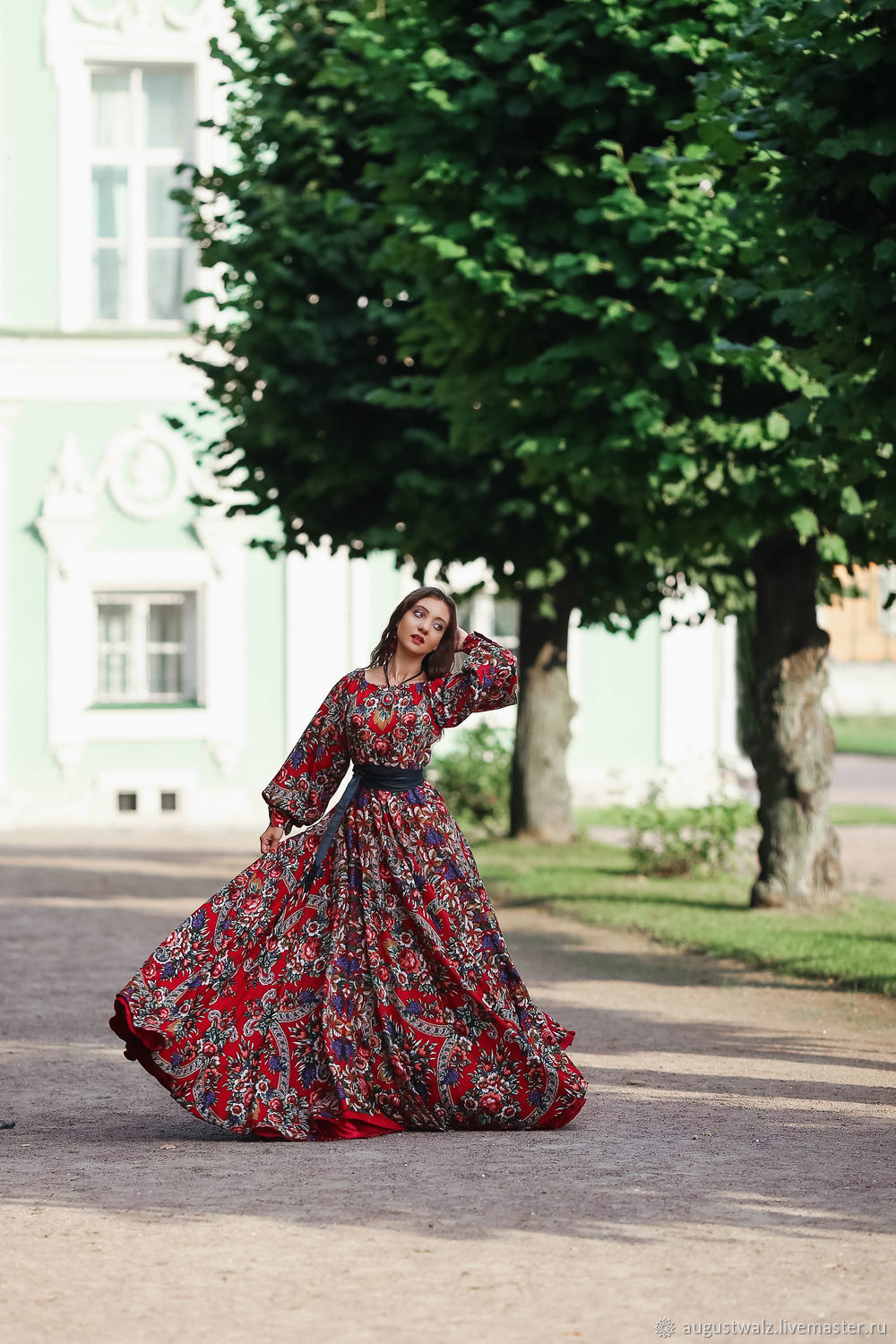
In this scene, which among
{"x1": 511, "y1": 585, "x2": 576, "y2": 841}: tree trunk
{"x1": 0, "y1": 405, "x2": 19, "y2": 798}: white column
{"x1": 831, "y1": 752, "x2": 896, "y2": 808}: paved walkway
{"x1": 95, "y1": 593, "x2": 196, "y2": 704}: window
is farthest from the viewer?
{"x1": 831, "y1": 752, "x2": 896, "y2": 808}: paved walkway

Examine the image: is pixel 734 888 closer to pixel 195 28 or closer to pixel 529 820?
pixel 529 820

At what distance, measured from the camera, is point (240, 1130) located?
6020 mm

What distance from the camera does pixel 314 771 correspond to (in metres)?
6.59

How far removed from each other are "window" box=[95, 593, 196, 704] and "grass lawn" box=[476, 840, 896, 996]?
5.69 meters

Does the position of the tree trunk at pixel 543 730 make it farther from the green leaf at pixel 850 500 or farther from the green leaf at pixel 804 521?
the green leaf at pixel 850 500

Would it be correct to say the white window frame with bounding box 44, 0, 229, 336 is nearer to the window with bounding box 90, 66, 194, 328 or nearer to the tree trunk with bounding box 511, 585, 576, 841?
the window with bounding box 90, 66, 194, 328

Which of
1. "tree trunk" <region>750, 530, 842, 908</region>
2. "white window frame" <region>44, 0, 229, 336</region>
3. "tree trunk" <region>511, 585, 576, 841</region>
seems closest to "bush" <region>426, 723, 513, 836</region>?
"tree trunk" <region>511, 585, 576, 841</region>

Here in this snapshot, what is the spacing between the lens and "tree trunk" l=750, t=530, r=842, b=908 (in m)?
12.3

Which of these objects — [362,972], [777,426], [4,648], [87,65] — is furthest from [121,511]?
[362,972]

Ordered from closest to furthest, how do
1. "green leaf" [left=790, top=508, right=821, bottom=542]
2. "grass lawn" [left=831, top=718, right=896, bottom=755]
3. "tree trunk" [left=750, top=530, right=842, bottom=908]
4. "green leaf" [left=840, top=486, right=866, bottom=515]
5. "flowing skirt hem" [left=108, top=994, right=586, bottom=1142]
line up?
"flowing skirt hem" [left=108, top=994, right=586, bottom=1142] → "green leaf" [left=840, top=486, right=866, bottom=515] → "green leaf" [left=790, top=508, right=821, bottom=542] → "tree trunk" [left=750, top=530, right=842, bottom=908] → "grass lawn" [left=831, top=718, right=896, bottom=755]

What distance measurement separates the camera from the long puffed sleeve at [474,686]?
661 cm

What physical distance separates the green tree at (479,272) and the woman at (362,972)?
118 inches

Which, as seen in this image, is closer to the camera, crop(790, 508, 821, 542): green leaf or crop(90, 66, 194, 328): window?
crop(790, 508, 821, 542): green leaf

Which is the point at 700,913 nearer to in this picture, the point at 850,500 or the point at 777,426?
the point at 850,500
